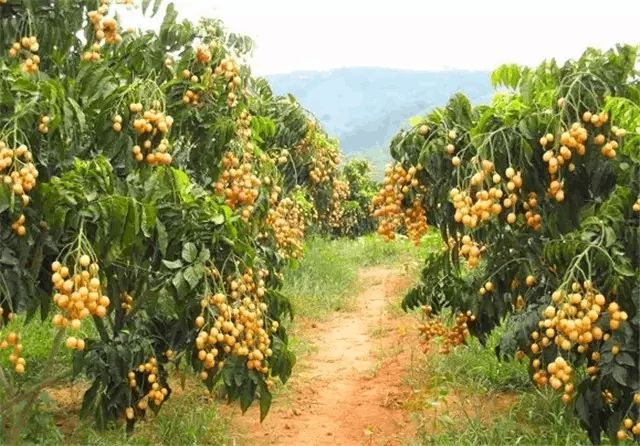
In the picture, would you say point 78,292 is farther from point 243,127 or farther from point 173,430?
point 173,430

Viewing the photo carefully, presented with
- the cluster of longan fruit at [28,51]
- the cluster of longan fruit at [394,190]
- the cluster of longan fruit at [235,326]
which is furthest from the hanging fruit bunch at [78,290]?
the cluster of longan fruit at [394,190]

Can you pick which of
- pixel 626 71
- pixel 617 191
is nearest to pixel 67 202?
pixel 617 191

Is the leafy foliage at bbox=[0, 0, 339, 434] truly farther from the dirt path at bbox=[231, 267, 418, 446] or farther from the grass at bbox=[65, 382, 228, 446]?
the dirt path at bbox=[231, 267, 418, 446]

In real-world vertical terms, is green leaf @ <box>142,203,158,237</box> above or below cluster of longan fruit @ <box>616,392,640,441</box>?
above

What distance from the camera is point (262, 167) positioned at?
443 cm

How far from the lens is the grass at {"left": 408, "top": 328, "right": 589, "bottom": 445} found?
405 cm

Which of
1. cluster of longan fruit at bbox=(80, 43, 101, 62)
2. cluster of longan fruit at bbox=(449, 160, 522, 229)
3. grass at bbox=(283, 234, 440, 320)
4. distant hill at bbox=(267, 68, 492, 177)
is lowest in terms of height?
distant hill at bbox=(267, 68, 492, 177)

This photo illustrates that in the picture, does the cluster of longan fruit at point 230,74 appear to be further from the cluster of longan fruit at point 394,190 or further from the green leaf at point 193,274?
the green leaf at point 193,274

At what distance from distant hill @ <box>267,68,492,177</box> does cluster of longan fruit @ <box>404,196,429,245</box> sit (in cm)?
7502

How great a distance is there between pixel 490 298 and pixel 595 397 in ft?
4.10

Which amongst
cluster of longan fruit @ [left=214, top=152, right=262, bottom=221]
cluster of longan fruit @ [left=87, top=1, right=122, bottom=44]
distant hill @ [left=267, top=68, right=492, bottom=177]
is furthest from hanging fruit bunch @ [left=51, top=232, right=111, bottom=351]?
distant hill @ [left=267, top=68, right=492, bottom=177]

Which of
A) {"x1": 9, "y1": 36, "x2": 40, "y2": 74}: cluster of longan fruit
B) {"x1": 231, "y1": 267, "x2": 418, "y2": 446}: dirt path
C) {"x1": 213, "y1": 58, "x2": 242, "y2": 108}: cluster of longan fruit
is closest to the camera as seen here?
{"x1": 9, "y1": 36, "x2": 40, "y2": 74}: cluster of longan fruit

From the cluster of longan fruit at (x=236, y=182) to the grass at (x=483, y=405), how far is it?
1639 mm

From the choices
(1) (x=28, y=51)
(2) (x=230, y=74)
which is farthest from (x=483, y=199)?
(1) (x=28, y=51)
